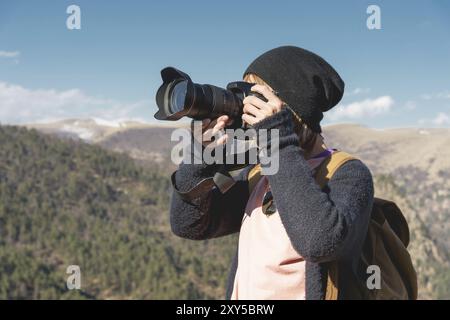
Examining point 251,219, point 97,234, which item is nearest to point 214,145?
point 251,219

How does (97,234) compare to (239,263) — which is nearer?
(239,263)

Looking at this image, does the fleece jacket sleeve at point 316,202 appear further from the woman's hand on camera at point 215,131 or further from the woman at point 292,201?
the woman's hand on camera at point 215,131

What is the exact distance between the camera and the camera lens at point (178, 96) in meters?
1.59

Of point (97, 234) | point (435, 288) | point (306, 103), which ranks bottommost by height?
point (435, 288)

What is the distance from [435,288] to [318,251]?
3226cm

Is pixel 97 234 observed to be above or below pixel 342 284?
below

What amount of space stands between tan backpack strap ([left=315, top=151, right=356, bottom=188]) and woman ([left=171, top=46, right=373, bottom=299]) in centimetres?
2

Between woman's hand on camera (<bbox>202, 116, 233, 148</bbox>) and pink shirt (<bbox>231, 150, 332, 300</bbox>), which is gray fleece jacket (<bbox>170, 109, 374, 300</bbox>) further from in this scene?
woman's hand on camera (<bbox>202, 116, 233, 148</bbox>)

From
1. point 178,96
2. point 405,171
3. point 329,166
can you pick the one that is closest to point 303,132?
point 329,166

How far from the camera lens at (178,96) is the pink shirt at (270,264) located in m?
0.44

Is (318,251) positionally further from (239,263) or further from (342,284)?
(239,263)

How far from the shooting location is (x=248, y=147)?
164 centimetres

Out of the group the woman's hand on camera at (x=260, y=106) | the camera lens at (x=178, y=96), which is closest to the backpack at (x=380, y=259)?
the woman's hand on camera at (x=260, y=106)
